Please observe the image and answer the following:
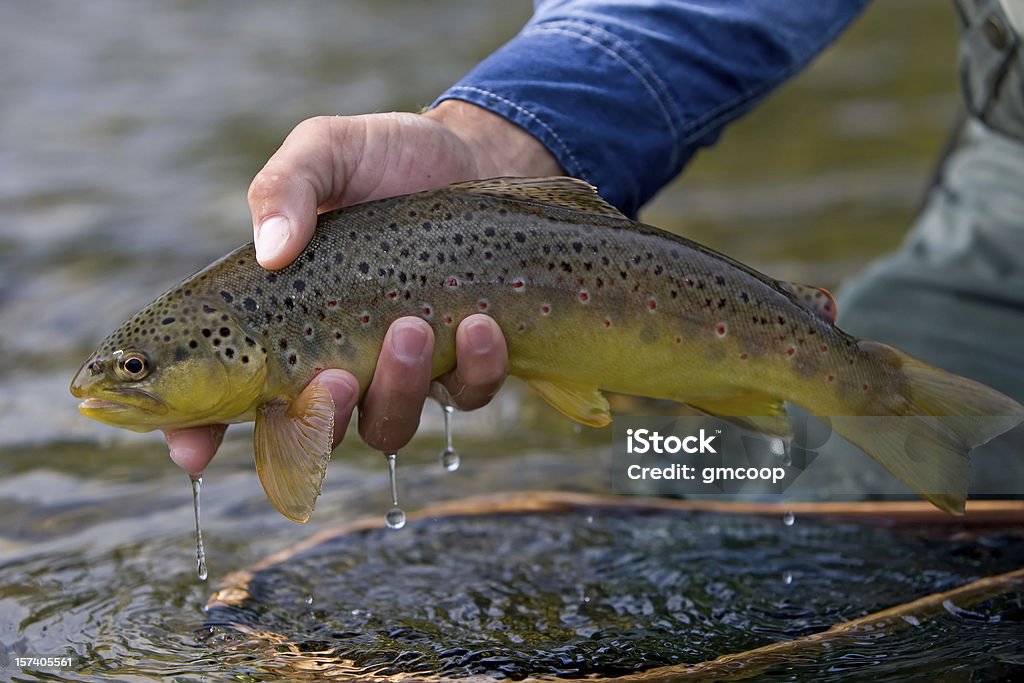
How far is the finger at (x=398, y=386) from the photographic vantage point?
8.71 ft

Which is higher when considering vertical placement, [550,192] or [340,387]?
[550,192]

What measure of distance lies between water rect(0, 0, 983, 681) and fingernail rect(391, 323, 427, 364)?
2.43 feet

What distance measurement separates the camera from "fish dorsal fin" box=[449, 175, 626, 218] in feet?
9.04

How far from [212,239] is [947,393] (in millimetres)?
4685

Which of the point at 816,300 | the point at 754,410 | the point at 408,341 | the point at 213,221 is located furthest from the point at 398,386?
the point at 213,221

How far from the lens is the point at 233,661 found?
282cm

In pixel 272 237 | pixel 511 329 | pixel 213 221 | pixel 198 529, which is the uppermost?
pixel 213 221

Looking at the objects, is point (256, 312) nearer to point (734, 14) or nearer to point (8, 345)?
point (734, 14)

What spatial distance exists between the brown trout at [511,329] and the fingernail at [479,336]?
44 millimetres

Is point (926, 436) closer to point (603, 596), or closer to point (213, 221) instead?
point (603, 596)

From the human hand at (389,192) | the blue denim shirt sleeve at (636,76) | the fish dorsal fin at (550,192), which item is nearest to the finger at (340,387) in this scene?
the human hand at (389,192)

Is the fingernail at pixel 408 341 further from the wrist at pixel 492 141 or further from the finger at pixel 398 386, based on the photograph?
the wrist at pixel 492 141

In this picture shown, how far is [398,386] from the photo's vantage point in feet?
8.94

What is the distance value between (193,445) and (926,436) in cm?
155
